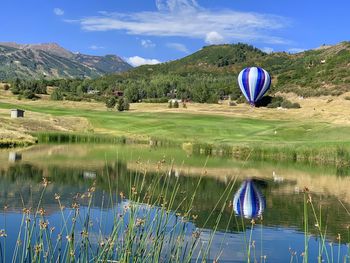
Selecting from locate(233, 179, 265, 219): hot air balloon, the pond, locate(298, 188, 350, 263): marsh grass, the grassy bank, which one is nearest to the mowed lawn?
the grassy bank

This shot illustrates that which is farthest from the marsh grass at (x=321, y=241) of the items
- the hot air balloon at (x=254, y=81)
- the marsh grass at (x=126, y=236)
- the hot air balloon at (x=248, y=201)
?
the hot air balloon at (x=254, y=81)

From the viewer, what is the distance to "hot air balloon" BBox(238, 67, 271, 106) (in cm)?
7700

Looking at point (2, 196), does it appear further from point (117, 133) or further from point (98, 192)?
point (117, 133)

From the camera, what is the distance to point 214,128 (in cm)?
6159

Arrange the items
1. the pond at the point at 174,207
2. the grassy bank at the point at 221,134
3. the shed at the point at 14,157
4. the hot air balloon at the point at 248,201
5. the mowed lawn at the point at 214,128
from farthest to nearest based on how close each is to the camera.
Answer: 1. the mowed lawn at the point at 214,128
2. the grassy bank at the point at 221,134
3. the shed at the point at 14,157
4. the hot air balloon at the point at 248,201
5. the pond at the point at 174,207

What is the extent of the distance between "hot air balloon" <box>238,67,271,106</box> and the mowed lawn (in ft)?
22.7

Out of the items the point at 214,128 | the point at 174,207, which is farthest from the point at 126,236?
the point at 214,128

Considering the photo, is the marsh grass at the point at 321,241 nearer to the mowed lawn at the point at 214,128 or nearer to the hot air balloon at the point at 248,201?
the hot air balloon at the point at 248,201

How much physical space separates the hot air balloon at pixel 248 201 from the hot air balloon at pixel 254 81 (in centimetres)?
5070

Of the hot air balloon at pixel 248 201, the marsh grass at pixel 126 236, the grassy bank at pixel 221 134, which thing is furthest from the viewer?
the grassy bank at pixel 221 134

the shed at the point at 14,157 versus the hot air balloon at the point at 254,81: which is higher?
the hot air balloon at the point at 254,81

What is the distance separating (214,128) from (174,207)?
138 ft

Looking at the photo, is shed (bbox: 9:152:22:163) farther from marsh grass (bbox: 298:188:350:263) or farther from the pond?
marsh grass (bbox: 298:188:350:263)

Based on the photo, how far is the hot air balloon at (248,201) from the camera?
19.6 metres
